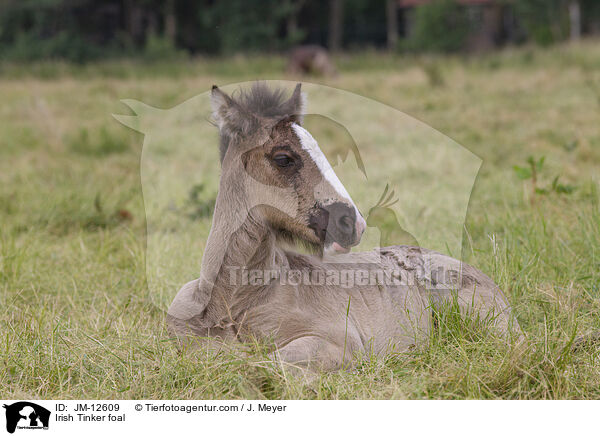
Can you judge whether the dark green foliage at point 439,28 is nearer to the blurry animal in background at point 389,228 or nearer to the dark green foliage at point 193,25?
the dark green foliage at point 193,25

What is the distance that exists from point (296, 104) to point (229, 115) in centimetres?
34

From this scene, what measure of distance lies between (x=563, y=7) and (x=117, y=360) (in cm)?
3080

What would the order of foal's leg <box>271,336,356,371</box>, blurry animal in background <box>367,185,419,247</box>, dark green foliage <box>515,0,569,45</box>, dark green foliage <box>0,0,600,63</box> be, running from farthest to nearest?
dark green foliage <box>515,0,569,45</box>, dark green foliage <box>0,0,600,63</box>, blurry animal in background <box>367,185,419,247</box>, foal's leg <box>271,336,356,371</box>

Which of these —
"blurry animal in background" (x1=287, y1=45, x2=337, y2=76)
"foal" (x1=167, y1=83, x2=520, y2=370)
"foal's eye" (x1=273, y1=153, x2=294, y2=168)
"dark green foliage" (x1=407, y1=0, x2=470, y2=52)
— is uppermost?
"dark green foliage" (x1=407, y1=0, x2=470, y2=52)

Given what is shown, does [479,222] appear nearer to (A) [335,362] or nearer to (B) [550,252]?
(B) [550,252]

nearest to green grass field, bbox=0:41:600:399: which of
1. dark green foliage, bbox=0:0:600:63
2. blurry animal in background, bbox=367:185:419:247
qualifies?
blurry animal in background, bbox=367:185:419:247

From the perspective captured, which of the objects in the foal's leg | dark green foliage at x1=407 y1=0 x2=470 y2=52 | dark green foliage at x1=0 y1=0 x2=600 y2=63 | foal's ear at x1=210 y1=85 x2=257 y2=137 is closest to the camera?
the foal's leg

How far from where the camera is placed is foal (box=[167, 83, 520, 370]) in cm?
301

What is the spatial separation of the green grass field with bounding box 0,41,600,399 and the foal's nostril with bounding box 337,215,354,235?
0.68 m

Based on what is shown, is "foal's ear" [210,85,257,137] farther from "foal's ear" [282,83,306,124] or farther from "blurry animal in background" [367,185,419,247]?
"blurry animal in background" [367,185,419,247]

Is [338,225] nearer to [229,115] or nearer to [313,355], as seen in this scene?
[313,355]
